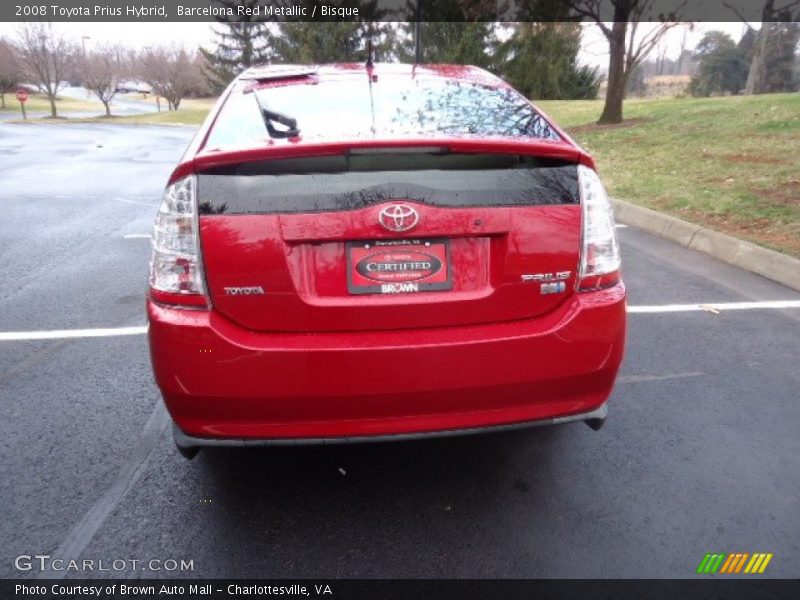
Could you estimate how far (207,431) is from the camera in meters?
2.24

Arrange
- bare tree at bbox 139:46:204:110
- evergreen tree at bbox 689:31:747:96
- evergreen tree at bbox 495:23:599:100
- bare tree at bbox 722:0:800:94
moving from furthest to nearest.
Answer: bare tree at bbox 139:46:204:110, evergreen tree at bbox 689:31:747:96, evergreen tree at bbox 495:23:599:100, bare tree at bbox 722:0:800:94

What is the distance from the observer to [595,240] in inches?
91.6

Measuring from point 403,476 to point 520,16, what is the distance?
79.1 ft

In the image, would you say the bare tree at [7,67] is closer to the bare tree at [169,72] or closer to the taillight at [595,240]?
the bare tree at [169,72]

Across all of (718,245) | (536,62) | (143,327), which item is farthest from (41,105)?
(718,245)

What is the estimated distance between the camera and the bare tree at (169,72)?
54.6 m

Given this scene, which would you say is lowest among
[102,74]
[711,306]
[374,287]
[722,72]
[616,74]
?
[711,306]

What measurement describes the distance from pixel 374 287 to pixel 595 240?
32.6 inches

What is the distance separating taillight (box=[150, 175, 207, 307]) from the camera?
2.14m

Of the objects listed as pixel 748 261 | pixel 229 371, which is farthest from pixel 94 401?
pixel 748 261

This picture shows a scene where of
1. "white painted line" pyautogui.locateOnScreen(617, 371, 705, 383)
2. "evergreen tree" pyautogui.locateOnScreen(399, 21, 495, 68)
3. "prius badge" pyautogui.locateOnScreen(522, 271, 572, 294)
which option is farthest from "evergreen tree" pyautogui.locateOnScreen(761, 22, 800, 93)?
"prius badge" pyautogui.locateOnScreen(522, 271, 572, 294)

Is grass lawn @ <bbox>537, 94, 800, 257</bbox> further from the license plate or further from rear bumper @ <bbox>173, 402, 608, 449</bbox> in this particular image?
the license plate

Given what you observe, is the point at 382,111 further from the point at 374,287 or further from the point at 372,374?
the point at 372,374

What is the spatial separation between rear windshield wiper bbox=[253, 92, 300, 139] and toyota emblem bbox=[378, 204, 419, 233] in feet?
1.54
